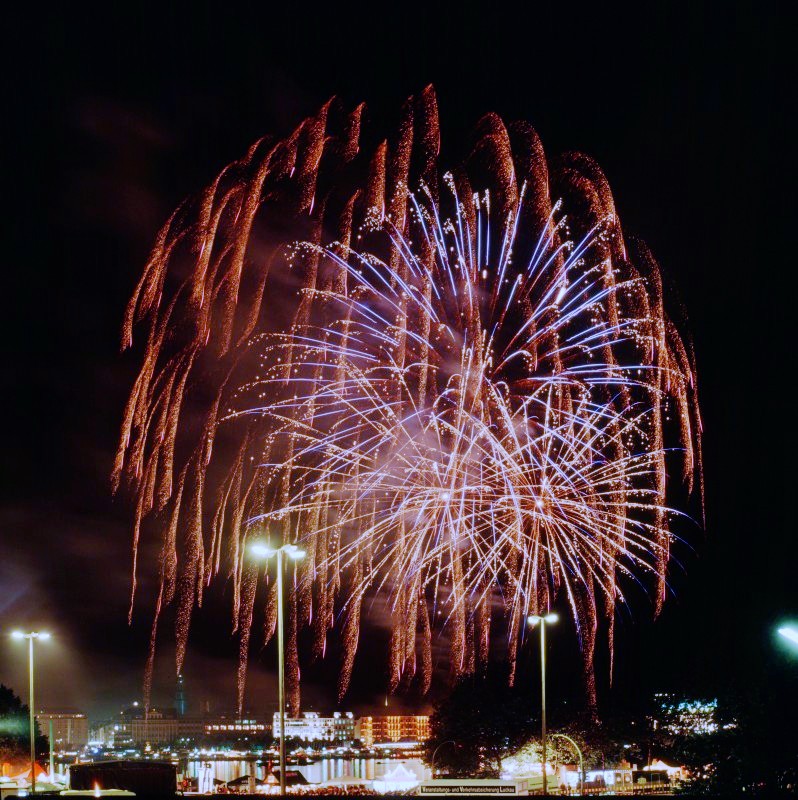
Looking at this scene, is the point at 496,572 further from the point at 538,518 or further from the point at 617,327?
the point at 617,327

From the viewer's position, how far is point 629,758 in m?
79.6

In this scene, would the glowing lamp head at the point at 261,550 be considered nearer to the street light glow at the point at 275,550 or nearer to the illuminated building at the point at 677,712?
the street light glow at the point at 275,550

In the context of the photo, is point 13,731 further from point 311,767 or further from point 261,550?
point 311,767

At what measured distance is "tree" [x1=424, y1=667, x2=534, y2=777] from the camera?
68750 millimetres

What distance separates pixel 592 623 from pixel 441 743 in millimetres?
39356

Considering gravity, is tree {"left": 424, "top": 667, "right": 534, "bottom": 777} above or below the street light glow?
below

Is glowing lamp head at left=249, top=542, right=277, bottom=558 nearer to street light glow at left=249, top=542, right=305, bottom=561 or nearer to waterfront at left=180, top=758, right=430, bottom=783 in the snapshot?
street light glow at left=249, top=542, right=305, bottom=561

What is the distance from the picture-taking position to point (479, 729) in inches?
2712

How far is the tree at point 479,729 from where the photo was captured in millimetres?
68750

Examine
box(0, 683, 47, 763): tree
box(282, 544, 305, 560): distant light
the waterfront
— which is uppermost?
box(282, 544, 305, 560): distant light

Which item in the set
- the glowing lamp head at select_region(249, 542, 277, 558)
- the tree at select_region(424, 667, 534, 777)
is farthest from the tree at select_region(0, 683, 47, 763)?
the glowing lamp head at select_region(249, 542, 277, 558)

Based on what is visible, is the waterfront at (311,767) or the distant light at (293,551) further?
the waterfront at (311,767)

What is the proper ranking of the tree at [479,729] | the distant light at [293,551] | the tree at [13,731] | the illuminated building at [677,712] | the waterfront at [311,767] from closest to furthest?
1. the distant light at [293,551]
2. the illuminated building at [677,712]
3. the tree at [479,729]
4. the tree at [13,731]
5. the waterfront at [311,767]

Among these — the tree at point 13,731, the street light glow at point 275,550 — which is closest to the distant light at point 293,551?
the street light glow at point 275,550
